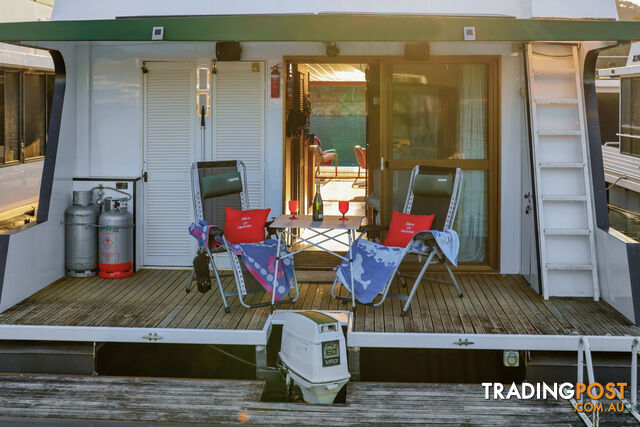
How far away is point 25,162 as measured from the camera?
7.95 meters

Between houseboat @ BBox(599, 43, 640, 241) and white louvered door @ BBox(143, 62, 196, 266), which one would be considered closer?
white louvered door @ BBox(143, 62, 196, 266)

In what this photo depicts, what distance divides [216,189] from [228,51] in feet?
4.20

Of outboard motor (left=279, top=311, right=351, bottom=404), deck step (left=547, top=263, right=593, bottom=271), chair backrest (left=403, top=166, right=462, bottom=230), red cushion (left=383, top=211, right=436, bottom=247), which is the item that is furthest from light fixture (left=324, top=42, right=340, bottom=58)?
outboard motor (left=279, top=311, right=351, bottom=404)

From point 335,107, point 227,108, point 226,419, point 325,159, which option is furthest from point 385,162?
point 335,107

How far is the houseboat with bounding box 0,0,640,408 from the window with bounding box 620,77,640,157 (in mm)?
5599

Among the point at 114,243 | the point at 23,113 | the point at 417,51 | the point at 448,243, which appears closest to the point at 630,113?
the point at 417,51

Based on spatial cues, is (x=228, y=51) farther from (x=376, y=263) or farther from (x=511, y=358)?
(x=511, y=358)

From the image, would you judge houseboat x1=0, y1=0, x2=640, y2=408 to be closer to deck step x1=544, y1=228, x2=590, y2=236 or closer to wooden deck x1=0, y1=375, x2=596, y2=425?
deck step x1=544, y1=228, x2=590, y2=236

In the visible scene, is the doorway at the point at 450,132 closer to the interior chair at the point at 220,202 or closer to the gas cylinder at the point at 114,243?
the interior chair at the point at 220,202

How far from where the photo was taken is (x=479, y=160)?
6.27 m

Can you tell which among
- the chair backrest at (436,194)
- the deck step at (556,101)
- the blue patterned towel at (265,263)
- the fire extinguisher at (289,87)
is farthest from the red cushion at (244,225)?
the deck step at (556,101)

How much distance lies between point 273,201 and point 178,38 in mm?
1765

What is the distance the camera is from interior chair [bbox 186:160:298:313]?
5184 millimetres

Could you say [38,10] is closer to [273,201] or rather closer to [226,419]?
[273,201]
